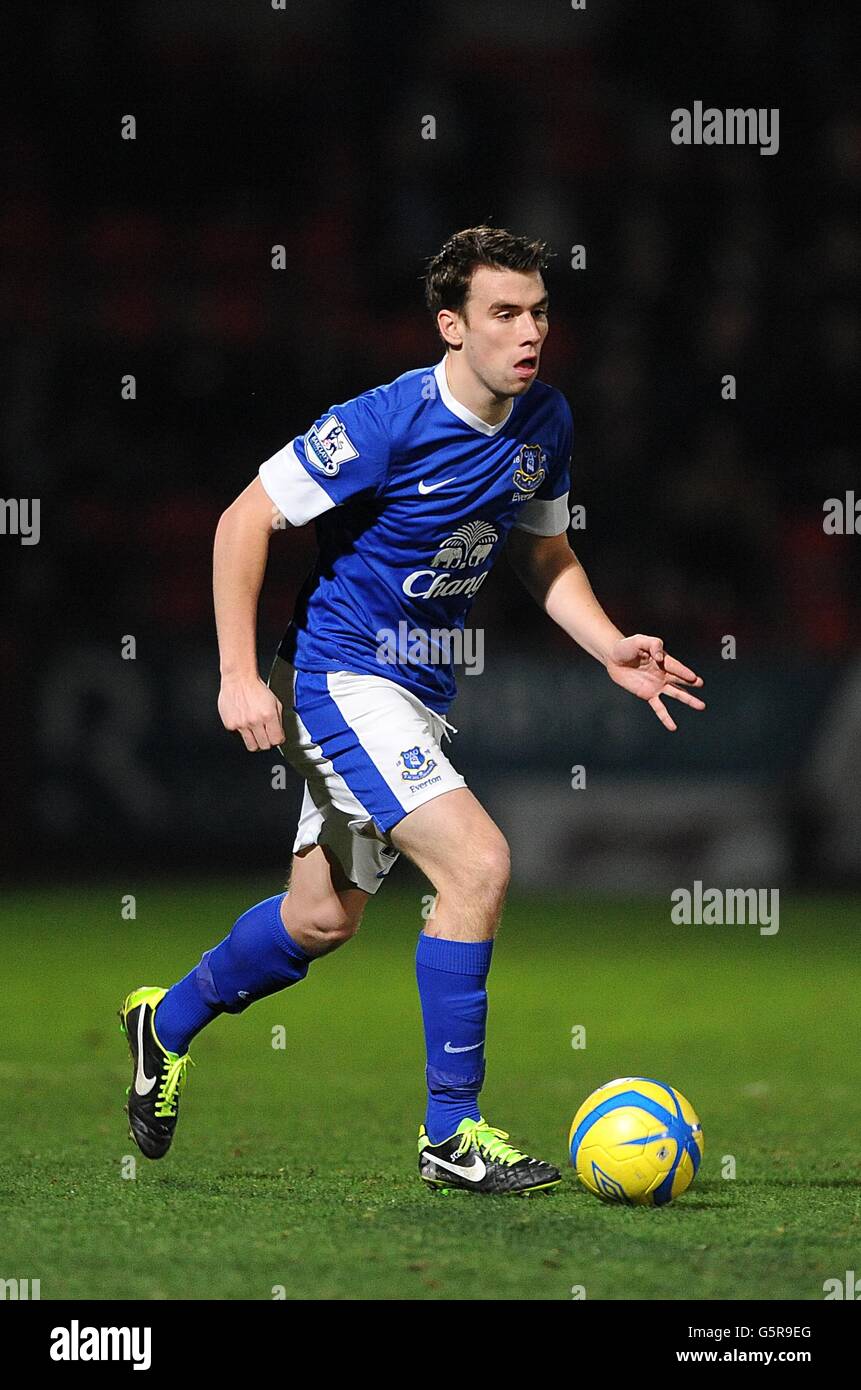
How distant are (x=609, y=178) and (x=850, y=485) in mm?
3816

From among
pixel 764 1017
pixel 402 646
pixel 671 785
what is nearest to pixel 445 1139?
pixel 402 646

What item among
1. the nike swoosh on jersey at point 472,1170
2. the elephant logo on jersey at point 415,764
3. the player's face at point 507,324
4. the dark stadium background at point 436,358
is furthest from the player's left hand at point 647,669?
the dark stadium background at point 436,358

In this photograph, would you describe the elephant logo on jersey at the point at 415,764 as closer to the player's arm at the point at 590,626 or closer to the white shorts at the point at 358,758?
the white shorts at the point at 358,758

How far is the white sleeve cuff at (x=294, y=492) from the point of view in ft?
15.7

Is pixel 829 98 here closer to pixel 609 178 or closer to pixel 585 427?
pixel 609 178

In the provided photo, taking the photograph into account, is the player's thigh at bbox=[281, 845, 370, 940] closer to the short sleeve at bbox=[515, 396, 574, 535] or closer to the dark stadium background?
the short sleeve at bbox=[515, 396, 574, 535]

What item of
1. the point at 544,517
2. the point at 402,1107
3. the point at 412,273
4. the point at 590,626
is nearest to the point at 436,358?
the point at 412,273

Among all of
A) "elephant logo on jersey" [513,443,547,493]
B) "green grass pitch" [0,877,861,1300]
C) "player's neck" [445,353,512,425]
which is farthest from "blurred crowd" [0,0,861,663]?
"player's neck" [445,353,512,425]

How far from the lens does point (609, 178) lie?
16938mm

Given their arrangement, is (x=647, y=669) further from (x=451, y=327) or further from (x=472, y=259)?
(x=472, y=259)

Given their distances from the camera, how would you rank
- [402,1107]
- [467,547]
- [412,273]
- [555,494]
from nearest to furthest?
1. [467,547]
2. [555,494]
3. [402,1107]
4. [412,273]

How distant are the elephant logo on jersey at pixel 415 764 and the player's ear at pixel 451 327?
100 cm

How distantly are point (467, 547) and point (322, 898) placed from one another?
944 millimetres

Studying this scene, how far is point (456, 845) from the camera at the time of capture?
15.0 feet
